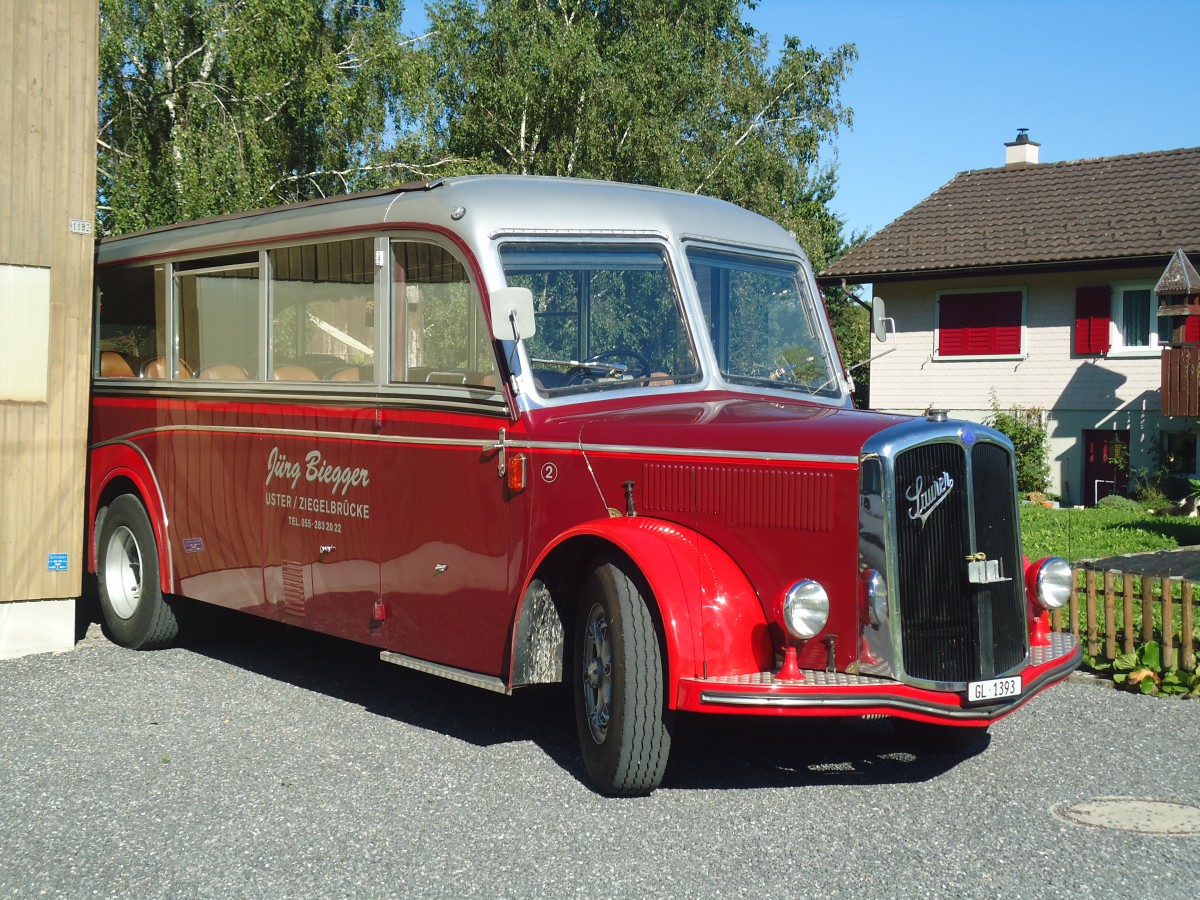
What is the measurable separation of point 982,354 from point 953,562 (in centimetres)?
2022

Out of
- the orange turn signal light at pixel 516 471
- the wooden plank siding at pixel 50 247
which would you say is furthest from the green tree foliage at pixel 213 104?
the orange turn signal light at pixel 516 471

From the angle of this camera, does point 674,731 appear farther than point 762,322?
No

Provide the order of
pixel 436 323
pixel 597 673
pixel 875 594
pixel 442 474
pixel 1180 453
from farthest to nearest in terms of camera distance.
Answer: pixel 1180 453 < pixel 436 323 < pixel 442 474 < pixel 597 673 < pixel 875 594

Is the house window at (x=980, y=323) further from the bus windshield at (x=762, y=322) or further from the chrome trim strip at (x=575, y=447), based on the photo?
the chrome trim strip at (x=575, y=447)

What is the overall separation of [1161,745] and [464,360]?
150 inches

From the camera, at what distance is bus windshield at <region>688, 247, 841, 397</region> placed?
683 centimetres

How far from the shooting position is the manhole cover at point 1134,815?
5410 millimetres

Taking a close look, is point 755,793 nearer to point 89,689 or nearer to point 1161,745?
point 1161,745

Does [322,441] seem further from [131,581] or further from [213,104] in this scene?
[213,104]

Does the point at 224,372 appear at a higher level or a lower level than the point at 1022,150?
lower

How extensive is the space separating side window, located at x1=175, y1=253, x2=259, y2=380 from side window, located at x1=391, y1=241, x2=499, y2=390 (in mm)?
1481

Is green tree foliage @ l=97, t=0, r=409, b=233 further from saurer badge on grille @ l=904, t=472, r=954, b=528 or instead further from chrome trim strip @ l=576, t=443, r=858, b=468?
saurer badge on grille @ l=904, t=472, r=954, b=528

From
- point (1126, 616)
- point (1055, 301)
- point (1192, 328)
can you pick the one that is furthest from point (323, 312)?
point (1055, 301)

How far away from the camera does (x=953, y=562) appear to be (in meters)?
5.70
